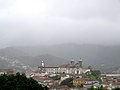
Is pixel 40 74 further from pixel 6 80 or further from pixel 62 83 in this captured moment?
pixel 6 80

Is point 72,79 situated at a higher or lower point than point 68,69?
lower

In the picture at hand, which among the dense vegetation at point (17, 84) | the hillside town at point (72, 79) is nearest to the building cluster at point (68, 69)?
the hillside town at point (72, 79)

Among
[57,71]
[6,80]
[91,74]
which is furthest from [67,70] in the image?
[6,80]

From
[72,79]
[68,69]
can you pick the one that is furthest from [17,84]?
[68,69]

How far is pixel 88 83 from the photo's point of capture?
96562 millimetres

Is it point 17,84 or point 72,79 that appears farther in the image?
point 72,79

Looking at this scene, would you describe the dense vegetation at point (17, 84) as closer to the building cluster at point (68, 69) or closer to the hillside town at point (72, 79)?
the hillside town at point (72, 79)

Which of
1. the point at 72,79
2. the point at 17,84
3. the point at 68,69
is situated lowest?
the point at 17,84

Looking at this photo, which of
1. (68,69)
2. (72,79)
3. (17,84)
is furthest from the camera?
(68,69)

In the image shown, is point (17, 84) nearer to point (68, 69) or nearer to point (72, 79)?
point (72, 79)

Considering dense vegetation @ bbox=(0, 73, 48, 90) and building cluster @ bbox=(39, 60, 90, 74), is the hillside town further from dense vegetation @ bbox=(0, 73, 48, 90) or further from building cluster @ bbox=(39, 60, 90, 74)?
dense vegetation @ bbox=(0, 73, 48, 90)

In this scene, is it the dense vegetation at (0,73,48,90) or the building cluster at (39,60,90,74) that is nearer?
the dense vegetation at (0,73,48,90)

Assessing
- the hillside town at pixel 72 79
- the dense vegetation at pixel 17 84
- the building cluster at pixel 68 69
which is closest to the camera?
the dense vegetation at pixel 17 84

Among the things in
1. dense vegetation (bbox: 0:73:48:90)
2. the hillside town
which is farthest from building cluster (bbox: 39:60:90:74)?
dense vegetation (bbox: 0:73:48:90)
